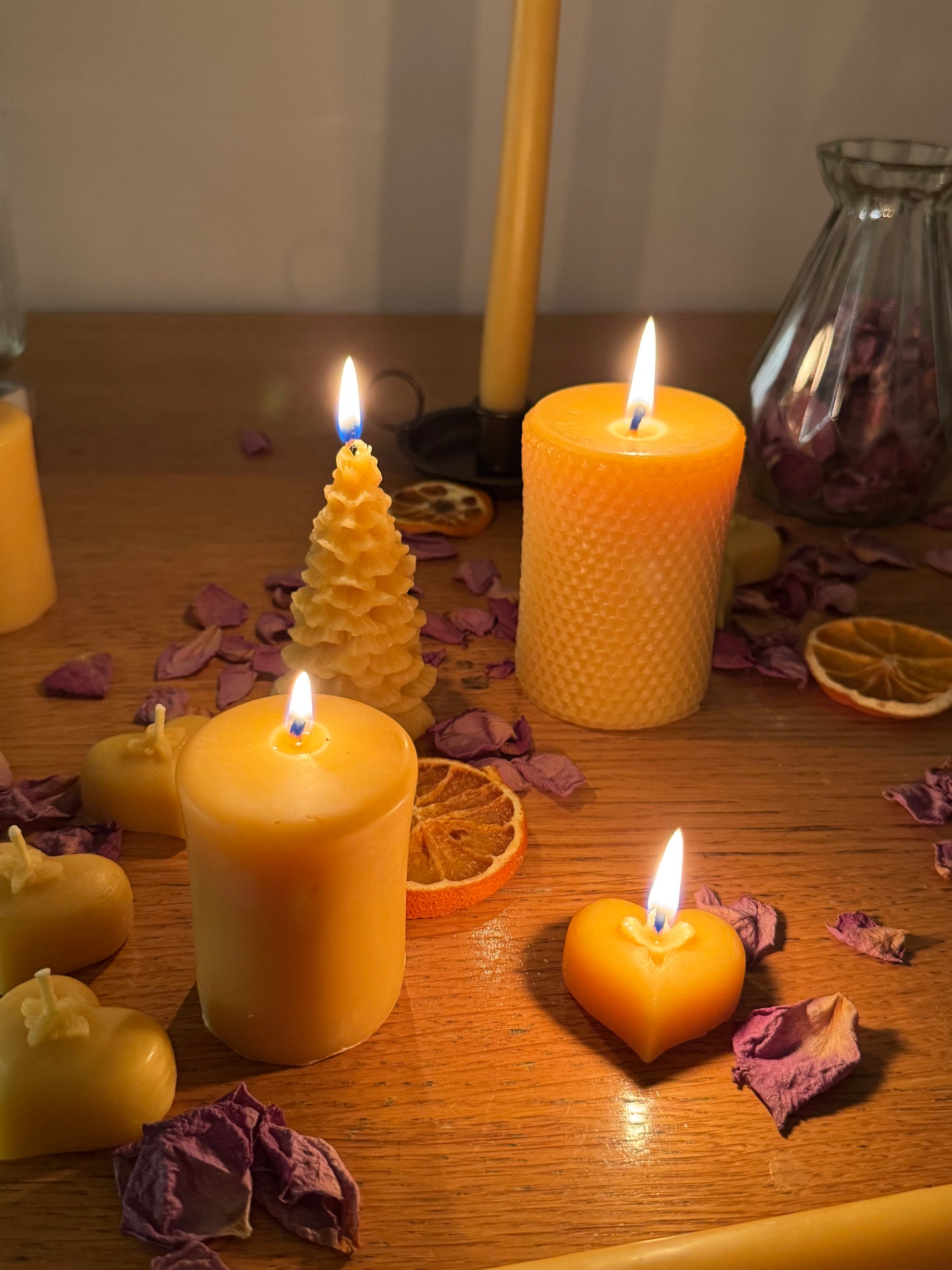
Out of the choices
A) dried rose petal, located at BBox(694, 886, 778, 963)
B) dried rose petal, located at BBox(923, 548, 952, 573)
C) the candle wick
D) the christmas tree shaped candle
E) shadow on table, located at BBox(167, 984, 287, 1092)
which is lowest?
shadow on table, located at BBox(167, 984, 287, 1092)

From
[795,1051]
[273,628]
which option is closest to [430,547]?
[273,628]

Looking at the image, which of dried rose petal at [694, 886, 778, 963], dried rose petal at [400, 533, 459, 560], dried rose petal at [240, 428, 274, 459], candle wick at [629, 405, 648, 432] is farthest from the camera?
dried rose petal at [240, 428, 274, 459]

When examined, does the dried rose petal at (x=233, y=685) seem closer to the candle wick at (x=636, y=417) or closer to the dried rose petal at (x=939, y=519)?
the candle wick at (x=636, y=417)

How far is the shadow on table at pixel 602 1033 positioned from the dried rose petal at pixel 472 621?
271mm

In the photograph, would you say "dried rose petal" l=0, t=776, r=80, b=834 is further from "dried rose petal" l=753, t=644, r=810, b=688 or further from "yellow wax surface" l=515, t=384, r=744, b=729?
"dried rose petal" l=753, t=644, r=810, b=688

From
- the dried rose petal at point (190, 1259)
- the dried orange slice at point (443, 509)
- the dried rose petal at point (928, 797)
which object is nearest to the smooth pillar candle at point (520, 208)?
the dried orange slice at point (443, 509)

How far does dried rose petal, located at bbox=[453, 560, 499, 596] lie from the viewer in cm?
81

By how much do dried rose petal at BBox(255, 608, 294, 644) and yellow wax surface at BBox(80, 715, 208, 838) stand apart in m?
0.16

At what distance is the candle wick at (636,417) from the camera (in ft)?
2.09

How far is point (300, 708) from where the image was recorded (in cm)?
46

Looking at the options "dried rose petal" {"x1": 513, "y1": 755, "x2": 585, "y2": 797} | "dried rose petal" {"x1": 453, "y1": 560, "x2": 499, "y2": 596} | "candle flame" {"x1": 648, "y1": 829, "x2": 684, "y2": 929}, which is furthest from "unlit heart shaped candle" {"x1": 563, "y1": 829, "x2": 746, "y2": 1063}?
Result: "dried rose petal" {"x1": 453, "y1": 560, "x2": 499, "y2": 596}

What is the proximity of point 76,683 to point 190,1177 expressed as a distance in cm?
33

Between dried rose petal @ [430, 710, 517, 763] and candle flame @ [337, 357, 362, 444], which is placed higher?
candle flame @ [337, 357, 362, 444]

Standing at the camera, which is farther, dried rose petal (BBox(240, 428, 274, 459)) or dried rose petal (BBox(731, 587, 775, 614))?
dried rose petal (BBox(240, 428, 274, 459))
